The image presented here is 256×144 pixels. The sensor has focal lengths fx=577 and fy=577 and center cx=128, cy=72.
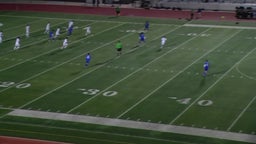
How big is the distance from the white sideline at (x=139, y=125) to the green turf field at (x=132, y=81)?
36 centimetres

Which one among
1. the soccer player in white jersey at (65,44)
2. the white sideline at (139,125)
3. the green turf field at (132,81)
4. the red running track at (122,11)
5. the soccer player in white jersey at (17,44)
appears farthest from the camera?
the red running track at (122,11)

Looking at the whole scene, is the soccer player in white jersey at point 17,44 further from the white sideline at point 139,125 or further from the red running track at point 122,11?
the red running track at point 122,11

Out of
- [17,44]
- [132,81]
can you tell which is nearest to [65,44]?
[17,44]

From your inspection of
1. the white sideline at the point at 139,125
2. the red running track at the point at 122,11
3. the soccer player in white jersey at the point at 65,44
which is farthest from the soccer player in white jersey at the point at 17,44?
the red running track at the point at 122,11

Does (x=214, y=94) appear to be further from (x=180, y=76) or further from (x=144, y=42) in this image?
(x=144, y=42)

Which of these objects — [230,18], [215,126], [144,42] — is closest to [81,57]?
[144,42]

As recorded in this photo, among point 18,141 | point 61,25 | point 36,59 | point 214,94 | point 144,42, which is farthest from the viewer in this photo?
point 61,25

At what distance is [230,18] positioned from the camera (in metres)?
51.5

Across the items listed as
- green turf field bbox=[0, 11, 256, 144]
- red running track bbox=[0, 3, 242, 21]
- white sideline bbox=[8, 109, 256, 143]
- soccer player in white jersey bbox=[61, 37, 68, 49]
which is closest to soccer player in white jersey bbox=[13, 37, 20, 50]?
green turf field bbox=[0, 11, 256, 144]

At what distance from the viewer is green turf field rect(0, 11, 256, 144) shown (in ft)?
80.2

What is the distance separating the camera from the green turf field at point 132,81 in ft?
80.2

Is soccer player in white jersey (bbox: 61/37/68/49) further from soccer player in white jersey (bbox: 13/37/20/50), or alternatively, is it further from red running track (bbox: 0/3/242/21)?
red running track (bbox: 0/3/242/21)

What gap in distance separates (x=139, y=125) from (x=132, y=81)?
267 inches

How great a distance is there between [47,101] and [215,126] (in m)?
8.47
